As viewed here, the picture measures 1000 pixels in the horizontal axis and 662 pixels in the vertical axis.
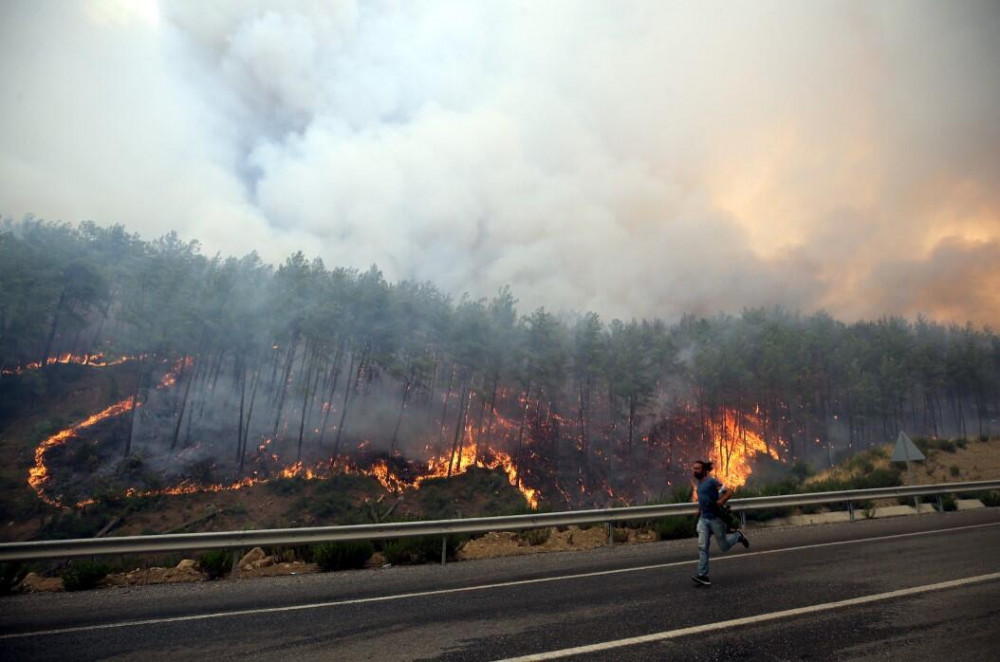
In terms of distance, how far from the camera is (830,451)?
68.4m

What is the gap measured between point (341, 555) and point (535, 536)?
484 centimetres

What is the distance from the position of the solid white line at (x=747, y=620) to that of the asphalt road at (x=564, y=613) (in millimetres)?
29

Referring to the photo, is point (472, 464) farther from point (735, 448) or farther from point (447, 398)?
point (735, 448)

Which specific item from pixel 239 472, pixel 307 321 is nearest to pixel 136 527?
pixel 239 472

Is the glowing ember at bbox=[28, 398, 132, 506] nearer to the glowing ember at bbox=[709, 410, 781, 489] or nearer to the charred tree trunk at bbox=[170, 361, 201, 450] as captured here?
the charred tree trunk at bbox=[170, 361, 201, 450]

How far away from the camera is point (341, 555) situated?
401 inches

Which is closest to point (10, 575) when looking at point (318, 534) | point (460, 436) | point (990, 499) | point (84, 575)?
point (84, 575)

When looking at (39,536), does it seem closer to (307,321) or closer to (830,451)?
(307,321)

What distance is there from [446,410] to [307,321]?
19.2 metres

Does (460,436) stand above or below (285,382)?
below

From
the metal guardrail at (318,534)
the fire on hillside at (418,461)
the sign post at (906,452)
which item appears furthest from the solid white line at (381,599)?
the fire on hillside at (418,461)

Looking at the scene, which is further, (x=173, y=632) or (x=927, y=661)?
(x=173, y=632)

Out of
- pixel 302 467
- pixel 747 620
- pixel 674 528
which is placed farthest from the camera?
pixel 302 467

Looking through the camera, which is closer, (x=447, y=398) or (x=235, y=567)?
(x=235, y=567)
